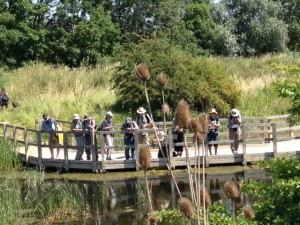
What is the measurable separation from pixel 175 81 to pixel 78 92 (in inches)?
221

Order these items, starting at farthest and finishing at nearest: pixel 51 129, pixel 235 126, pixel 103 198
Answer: pixel 51 129 → pixel 235 126 → pixel 103 198

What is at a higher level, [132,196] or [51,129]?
[51,129]

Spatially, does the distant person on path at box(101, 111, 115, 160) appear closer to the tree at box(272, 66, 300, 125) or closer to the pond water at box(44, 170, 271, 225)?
the pond water at box(44, 170, 271, 225)

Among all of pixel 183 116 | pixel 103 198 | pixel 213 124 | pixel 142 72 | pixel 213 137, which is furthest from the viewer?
pixel 213 137

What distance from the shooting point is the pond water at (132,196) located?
1241cm

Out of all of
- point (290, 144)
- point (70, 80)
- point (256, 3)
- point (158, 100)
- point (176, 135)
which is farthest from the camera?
point (256, 3)

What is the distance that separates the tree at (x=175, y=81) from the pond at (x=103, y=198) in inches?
231

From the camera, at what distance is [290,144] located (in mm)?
19031

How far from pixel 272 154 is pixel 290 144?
1.96 metres

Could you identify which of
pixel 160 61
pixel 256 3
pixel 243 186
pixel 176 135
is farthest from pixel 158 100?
pixel 256 3

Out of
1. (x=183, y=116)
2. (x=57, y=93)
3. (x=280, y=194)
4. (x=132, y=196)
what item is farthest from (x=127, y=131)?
(x=183, y=116)

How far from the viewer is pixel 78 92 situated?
25516 millimetres

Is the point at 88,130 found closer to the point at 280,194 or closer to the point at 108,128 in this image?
the point at 108,128

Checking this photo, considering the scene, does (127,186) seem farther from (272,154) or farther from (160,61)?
(160,61)
